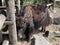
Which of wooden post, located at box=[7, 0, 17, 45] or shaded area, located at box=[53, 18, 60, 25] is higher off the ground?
wooden post, located at box=[7, 0, 17, 45]

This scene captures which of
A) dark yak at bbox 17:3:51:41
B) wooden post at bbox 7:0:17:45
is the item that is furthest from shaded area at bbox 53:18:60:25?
wooden post at bbox 7:0:17:45

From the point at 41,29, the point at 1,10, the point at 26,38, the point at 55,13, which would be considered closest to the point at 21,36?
the point at 26,38

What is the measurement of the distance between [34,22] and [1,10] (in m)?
2.02

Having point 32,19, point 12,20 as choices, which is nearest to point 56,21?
point 32,19

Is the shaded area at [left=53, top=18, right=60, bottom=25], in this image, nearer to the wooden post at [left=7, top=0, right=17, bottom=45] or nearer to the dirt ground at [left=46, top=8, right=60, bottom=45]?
the dirt ground at [left=46, top=8, right=60, bottom=45]

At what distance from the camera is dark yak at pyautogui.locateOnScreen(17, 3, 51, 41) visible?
18.2 ft

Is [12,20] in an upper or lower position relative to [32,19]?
upper

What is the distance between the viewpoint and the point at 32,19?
603cm

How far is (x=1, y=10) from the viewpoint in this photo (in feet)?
14.4

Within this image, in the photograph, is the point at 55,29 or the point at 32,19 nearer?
the point at 32,19

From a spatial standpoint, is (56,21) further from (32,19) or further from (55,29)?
(32,19)

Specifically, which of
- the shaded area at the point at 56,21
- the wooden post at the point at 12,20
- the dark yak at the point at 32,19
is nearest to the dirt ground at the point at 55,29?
the shaded area at the point at 56,21

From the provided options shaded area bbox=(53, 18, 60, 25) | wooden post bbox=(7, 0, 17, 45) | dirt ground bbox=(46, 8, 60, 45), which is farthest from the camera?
shaded area bbox=(53, 18, 60, 25)

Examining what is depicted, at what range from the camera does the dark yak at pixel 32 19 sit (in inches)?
219
